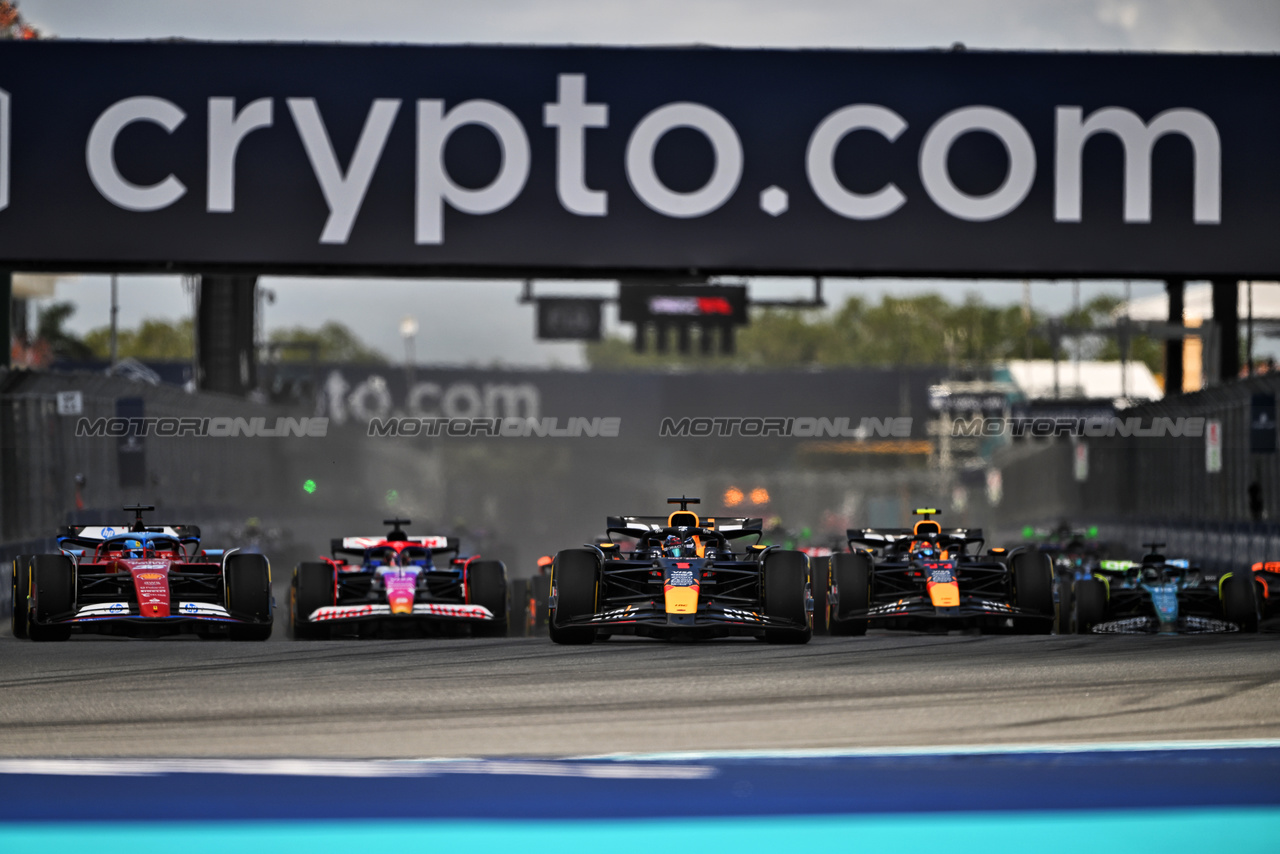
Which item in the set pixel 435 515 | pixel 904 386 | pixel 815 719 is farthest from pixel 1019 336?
pixel 815 719

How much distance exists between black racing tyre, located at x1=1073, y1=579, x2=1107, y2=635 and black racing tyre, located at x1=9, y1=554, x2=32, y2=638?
863 centimetres

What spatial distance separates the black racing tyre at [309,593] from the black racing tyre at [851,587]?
412 cm

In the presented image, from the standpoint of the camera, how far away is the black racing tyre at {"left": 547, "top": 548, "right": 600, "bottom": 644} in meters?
12.3

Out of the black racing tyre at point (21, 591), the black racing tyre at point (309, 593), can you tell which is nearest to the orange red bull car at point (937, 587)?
the black racing tyre at point (309, 593)

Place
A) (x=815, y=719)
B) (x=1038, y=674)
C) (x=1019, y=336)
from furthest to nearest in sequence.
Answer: (x=1019, y=336) → (x=1038, y=674) → (x=815, y=719)

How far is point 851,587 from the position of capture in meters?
13.7

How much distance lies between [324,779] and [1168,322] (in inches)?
1185

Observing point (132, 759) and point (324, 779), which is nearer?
point (324, 779)

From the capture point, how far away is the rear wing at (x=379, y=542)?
1421cm

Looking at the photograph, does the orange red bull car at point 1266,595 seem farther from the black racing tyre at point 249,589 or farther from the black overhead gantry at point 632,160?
the black racing tyre at point 249,589

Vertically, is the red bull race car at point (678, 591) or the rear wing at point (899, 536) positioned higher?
the rear wing at point (899, 536)

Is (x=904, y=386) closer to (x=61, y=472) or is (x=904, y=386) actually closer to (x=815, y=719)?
(x=61, y=472)

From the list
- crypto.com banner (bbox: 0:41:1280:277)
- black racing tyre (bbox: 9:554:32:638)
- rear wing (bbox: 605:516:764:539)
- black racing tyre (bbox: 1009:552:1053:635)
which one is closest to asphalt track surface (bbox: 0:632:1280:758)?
black racing tyre (bbox: 9:554:32:638)

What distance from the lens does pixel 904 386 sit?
5547cm
